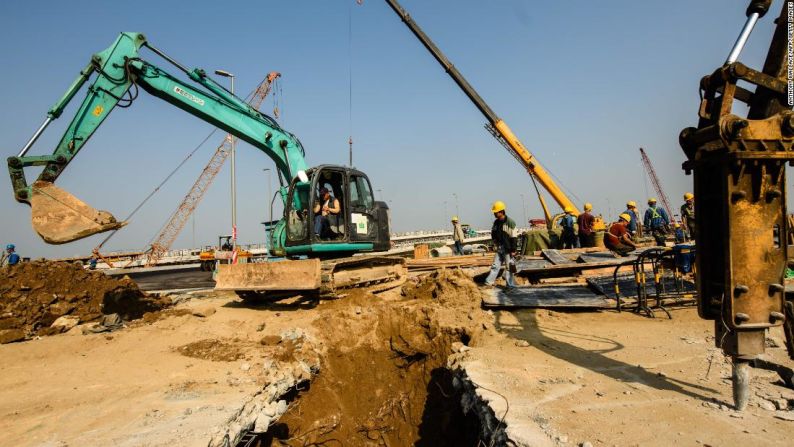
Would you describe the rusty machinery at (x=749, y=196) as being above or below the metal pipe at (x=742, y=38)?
below

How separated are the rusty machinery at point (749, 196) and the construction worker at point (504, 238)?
18.7ft

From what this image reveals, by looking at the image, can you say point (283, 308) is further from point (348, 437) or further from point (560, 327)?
point (560, 327)

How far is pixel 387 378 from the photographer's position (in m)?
6.72

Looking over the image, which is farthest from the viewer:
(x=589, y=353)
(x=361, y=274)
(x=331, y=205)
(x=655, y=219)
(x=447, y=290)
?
(x=655, y=219)

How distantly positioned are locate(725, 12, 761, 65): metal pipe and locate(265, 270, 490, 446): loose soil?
4.13 metres

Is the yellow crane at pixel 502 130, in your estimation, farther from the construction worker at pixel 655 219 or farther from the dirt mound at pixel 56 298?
the dirt mound at pixel 56 298

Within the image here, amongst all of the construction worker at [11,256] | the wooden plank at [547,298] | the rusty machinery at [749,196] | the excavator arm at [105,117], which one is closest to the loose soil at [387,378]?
the wooden plank at [547,298]

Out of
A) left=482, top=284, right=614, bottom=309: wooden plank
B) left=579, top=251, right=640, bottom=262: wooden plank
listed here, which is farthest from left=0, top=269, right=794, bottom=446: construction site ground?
left=579, top=251, right=640, bottom=262: wooden plank

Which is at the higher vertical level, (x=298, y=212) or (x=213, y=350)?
(x=298, y=212)

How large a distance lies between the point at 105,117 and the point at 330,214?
5.00 m

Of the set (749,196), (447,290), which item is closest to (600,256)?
(447,290)

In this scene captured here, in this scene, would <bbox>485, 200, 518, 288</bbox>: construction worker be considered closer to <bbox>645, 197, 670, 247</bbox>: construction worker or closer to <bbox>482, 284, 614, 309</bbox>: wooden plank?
<bbox>482, 284, 614, 309</bbox>: wooden plank

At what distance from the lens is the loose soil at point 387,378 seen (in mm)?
5535

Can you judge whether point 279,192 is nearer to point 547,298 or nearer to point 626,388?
point 547,298
